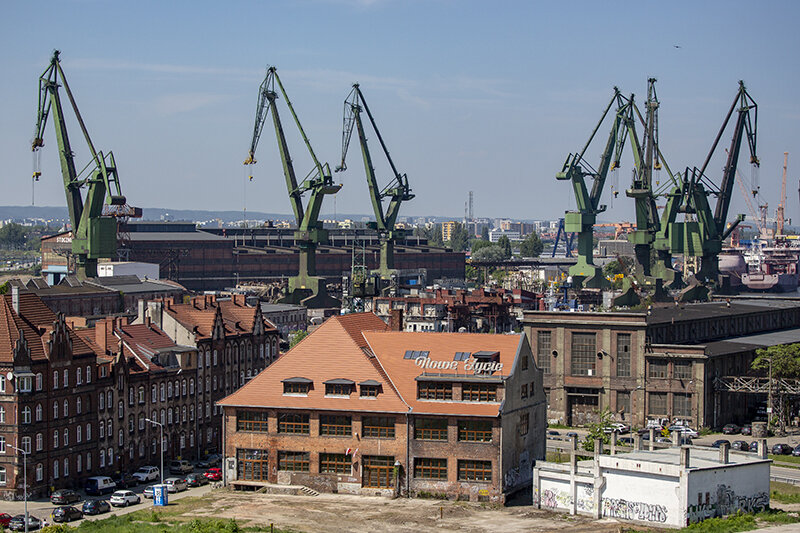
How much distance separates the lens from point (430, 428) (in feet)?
242

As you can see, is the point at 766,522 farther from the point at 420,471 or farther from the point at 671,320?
the point at 671,320

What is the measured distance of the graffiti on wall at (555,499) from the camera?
69812mm

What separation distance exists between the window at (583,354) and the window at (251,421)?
36200mm

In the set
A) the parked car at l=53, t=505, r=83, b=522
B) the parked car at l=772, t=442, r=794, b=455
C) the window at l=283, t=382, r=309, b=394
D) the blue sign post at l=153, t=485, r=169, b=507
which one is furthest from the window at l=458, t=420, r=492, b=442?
the parked car at l=772, t=442, r=794, b=455

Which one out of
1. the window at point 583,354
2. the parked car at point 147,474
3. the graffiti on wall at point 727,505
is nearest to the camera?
the graffiti on wall at point 727,505

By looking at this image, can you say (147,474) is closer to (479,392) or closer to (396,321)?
(396,321)

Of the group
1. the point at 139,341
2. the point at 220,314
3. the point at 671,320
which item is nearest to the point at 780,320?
the point at 671,320

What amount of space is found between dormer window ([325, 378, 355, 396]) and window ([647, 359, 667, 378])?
35.4 m

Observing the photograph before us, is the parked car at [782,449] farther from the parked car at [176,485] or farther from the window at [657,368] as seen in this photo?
the parked car at [176,485]

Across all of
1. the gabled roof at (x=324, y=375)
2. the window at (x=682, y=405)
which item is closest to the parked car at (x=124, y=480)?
the gabled roof at (x=324, y=375)

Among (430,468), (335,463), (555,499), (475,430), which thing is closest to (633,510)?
A: (555,499)

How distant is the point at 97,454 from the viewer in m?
82.0

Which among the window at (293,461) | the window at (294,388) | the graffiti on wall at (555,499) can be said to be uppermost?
the window at (294,388)

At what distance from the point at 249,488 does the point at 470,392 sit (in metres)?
14.3
